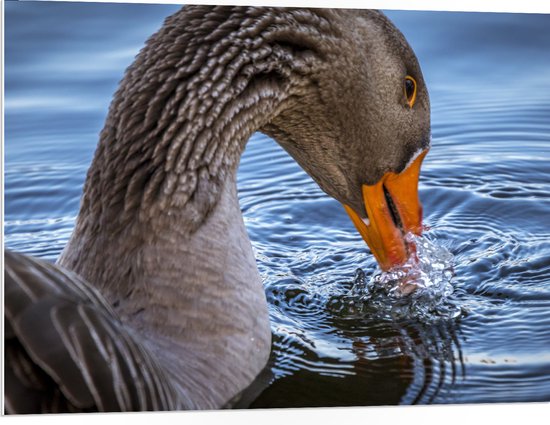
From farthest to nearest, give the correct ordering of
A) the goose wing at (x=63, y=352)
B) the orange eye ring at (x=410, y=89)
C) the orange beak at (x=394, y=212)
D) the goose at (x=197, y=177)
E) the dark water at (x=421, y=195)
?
the orange beak at (x=394, y=212) < the orange eye ring at (x=410, y=89) < the dark water at (x=421, y=195) < the goose at (x=197, y=177) < the goose wing at (x=63, y=352)

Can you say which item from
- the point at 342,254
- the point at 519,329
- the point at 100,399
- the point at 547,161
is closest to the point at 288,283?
the point at 342,254

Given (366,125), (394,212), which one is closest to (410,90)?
(366,125)

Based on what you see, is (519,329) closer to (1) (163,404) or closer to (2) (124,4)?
(1) (163,404)

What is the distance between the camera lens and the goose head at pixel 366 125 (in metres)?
3.61

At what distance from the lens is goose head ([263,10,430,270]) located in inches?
142

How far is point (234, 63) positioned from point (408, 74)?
70cm

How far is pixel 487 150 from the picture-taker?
471cm

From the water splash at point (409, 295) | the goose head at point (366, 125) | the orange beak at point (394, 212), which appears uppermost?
the goose head at point (366, 125)

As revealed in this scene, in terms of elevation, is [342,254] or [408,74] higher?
[408,74]

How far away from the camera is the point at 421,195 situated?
15.7 feet

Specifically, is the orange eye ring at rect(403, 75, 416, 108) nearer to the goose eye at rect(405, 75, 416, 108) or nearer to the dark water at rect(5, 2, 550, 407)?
the goose eye at rect(405, 75, 416, 108)

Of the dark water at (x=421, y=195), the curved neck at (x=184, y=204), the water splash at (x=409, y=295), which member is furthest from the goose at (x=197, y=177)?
the water splash at (x=409, y=295)

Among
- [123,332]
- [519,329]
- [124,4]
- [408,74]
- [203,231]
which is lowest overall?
[519,329]

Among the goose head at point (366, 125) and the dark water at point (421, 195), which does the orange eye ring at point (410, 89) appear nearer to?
the goose head at point (366, 125)
